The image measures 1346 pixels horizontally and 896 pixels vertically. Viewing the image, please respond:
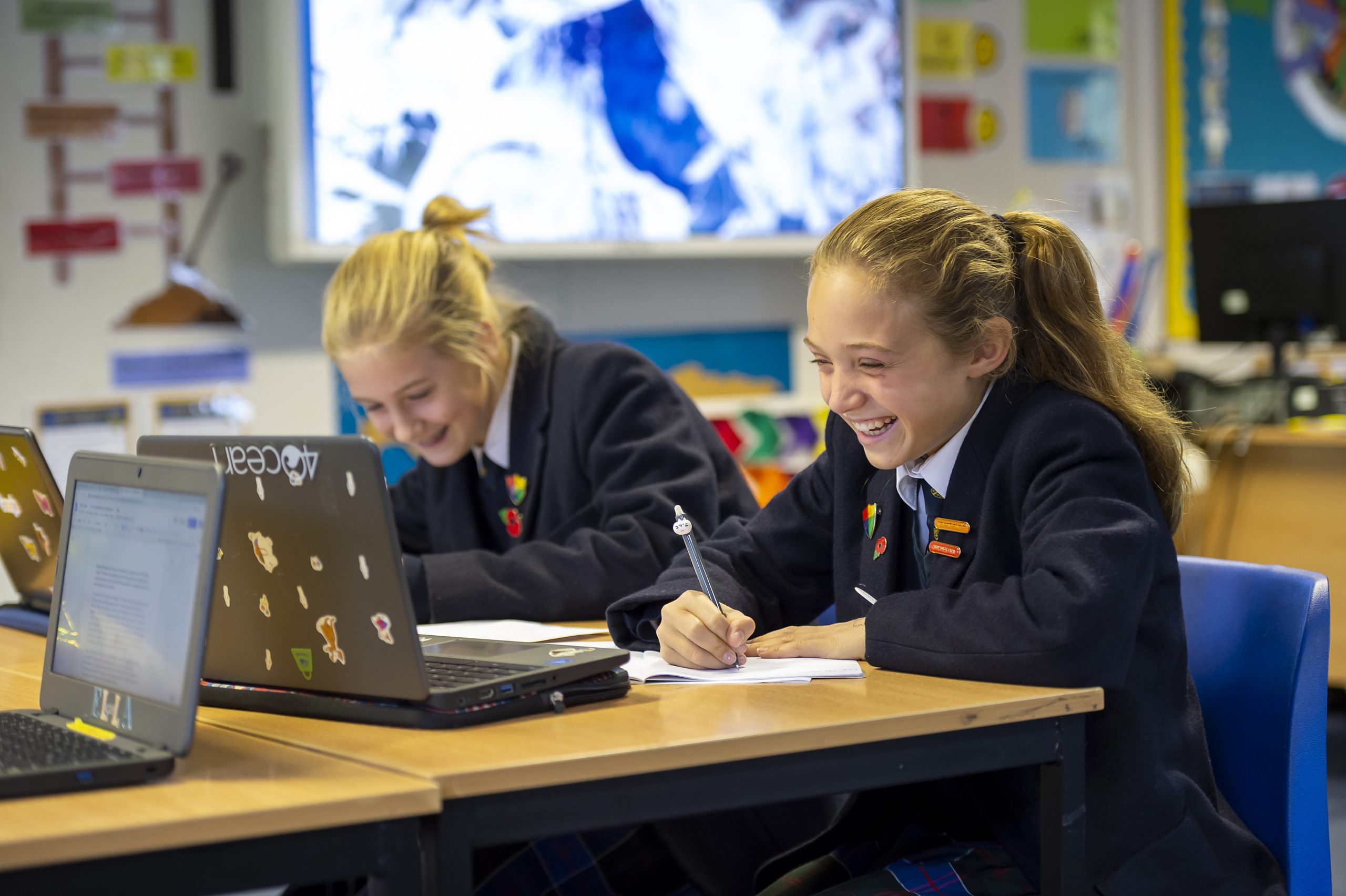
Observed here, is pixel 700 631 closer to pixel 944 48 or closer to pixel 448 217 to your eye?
pixel 448 217

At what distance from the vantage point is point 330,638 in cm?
106

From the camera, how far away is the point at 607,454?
5.91ft

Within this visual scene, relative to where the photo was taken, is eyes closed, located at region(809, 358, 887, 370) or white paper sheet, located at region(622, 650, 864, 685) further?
eyes closed, located at region(809, 358, 887, 370)

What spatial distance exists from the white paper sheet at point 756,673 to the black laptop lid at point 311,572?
0.24 meters

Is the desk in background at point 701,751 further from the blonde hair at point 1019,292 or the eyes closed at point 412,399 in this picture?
the eyes closed at point 412,399

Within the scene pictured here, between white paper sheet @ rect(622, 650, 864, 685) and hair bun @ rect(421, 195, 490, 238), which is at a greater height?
hair bun @ rect(421, 195, 490, 238)

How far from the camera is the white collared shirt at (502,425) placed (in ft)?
6.28

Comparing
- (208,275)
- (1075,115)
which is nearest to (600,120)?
(208,275)

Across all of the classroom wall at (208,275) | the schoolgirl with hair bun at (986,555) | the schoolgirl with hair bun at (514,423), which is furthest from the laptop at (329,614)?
the classroom wall at (208,275)

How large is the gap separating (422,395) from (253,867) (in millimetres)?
1046

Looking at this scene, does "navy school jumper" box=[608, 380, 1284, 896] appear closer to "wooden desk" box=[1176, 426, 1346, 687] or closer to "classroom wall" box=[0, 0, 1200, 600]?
"classroom wall" box=[0, 0, 1200, 600]

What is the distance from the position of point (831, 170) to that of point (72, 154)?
1.74 m

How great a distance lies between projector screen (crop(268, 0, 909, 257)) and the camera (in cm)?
285

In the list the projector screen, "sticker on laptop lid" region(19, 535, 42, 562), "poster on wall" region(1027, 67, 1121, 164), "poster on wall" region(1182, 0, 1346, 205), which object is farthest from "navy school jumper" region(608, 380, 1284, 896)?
"poster on wall" region(1182, 0, 1346, 205)
